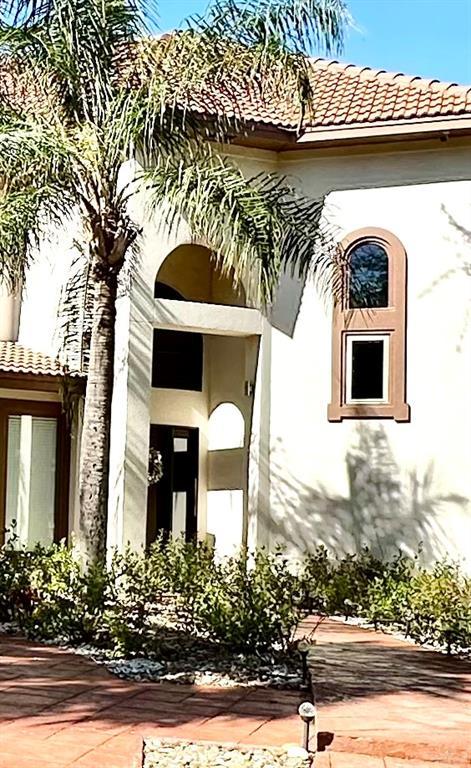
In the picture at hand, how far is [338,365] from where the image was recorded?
17.3 metres

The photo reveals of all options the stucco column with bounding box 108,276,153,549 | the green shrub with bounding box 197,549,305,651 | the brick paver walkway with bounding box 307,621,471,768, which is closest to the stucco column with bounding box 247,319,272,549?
the stucco column with bounding box 108,276,153,549

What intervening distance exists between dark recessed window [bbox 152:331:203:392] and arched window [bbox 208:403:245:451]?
64cm

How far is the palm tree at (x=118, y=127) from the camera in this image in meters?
12.7

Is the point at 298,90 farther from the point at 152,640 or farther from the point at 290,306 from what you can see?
the point at 152,640

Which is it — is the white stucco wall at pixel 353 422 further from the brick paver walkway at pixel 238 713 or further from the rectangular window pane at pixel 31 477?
the brick paver walkway at pixel 238 713

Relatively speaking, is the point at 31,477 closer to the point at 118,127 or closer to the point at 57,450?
the point at 57,450

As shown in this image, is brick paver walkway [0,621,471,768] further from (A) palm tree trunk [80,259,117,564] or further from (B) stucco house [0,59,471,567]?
(B) stucco house [0,59,471,567]

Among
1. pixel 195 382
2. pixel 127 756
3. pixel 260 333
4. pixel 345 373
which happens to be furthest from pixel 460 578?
pixel 127 756

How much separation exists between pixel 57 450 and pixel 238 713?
9739 mm

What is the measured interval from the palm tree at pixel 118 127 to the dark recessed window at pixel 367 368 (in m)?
3.61

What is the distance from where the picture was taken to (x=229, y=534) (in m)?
19.5

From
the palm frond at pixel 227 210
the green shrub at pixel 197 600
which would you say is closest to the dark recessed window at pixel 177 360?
the green shrub at pixel 197 600

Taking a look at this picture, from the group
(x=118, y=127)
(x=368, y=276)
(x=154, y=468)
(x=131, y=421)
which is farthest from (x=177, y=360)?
(x=118, y=127)

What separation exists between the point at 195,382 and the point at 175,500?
231cm
